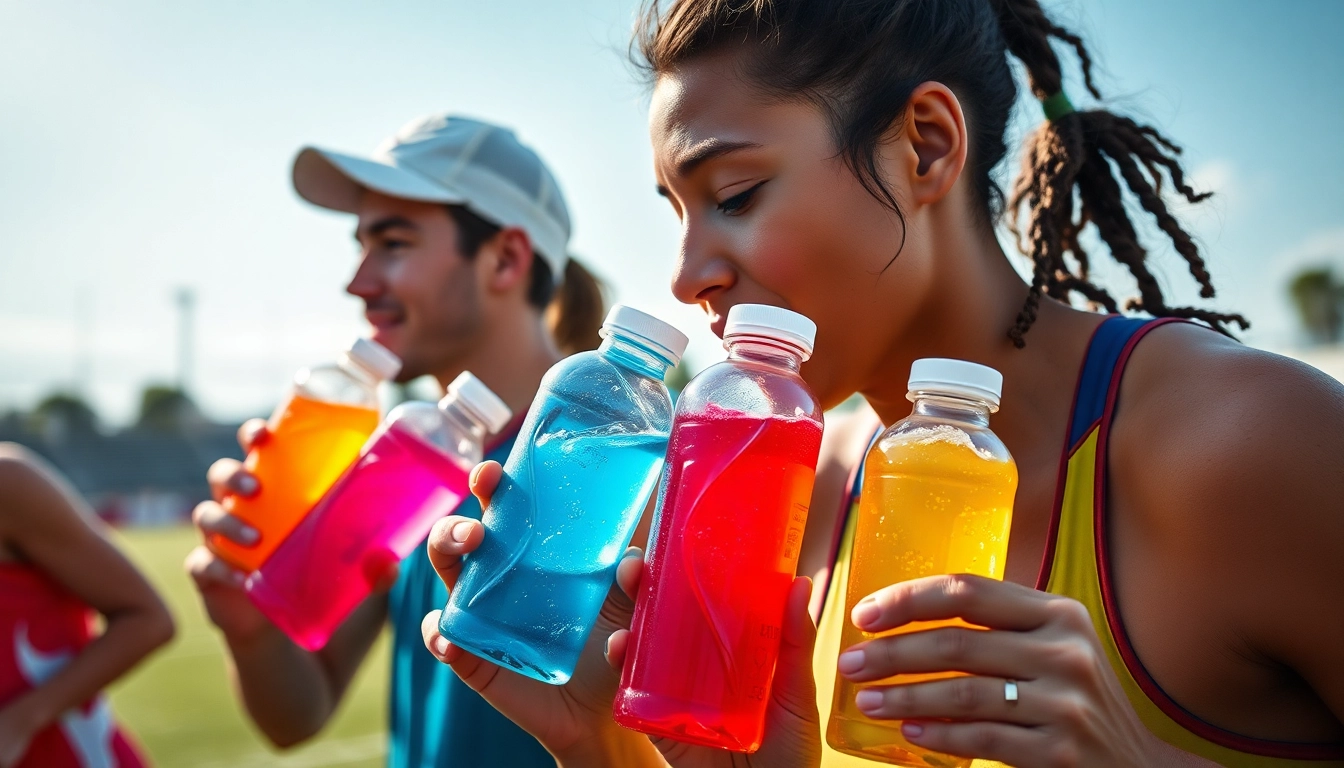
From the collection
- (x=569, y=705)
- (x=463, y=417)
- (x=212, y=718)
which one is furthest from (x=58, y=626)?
(x=212, y=718)

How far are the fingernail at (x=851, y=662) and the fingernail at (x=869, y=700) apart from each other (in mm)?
36

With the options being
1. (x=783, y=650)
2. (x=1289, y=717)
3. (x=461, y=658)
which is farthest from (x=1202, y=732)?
(x=461, y=658)

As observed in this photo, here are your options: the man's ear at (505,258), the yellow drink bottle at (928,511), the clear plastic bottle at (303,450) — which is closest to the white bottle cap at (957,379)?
the yellow drink bottle at (928,511)

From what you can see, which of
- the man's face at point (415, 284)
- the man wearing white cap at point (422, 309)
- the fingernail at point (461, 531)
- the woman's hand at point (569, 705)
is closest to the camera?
the fingernail at point (461, 531)

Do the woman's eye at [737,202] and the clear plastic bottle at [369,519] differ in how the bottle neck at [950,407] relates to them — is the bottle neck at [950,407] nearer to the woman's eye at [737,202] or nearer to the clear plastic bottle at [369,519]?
the woman's eye at [737,202]

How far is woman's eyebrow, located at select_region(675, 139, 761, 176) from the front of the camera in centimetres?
154

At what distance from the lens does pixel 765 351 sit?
4.57 ft

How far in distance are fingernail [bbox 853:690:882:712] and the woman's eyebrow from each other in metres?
0.82

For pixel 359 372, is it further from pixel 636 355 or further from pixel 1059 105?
pixel 1059 105

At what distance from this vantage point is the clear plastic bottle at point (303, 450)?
7.94 feet

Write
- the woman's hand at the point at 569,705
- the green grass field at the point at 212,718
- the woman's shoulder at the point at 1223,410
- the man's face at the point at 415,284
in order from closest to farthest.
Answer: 1. the woman's shoulder at the point at 1223,410
2. the woman's hand at the point at 569,705
3. the man's face at the point at 415,284
4. the green grass field at the point at 212,718

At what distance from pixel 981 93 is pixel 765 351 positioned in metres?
0.79

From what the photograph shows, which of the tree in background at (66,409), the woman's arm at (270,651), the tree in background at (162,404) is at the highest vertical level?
the tree in background at (162,404)

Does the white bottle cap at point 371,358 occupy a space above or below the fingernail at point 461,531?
above
